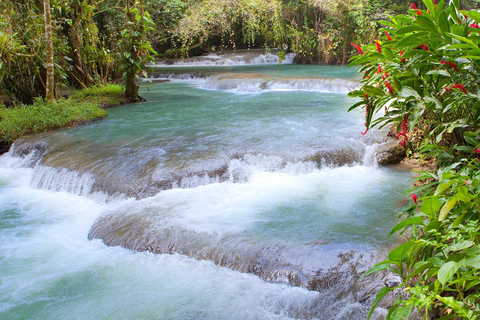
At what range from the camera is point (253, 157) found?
6895mm

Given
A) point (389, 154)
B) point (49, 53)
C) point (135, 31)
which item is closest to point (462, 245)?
point (389, 154)

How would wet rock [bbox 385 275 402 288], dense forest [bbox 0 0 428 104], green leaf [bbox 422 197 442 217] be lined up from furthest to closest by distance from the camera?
dense forest [bbox 0 0 428 104], wet rock [bbox 385 275 402 288], green leaf [bbox 422 197 442 217]

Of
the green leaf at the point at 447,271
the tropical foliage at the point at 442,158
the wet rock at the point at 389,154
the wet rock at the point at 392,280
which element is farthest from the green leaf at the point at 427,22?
→ the wet rock at the point at 389,154

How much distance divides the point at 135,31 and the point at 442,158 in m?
10.3

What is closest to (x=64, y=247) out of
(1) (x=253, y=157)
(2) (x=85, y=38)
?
(1) (x=253, y=157)

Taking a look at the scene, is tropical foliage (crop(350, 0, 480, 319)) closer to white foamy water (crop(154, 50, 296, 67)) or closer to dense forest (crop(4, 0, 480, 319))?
dense forest (crop(4, 0, 480, 319))

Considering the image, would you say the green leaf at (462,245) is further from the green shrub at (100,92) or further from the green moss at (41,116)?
the green shrub at (100,92)

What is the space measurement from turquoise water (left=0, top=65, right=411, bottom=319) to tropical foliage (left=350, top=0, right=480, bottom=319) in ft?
4.23

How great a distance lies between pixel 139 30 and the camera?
11.6 m

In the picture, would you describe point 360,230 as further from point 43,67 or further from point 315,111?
point 43,67

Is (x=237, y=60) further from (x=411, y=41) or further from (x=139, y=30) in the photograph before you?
(x=411, y=41)

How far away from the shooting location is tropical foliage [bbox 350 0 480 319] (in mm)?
1817

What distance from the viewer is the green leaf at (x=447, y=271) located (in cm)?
165

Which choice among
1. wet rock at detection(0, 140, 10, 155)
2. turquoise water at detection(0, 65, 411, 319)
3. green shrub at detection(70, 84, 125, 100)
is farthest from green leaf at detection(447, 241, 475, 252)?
green shrub at detection(70, 84, 125, 100)
